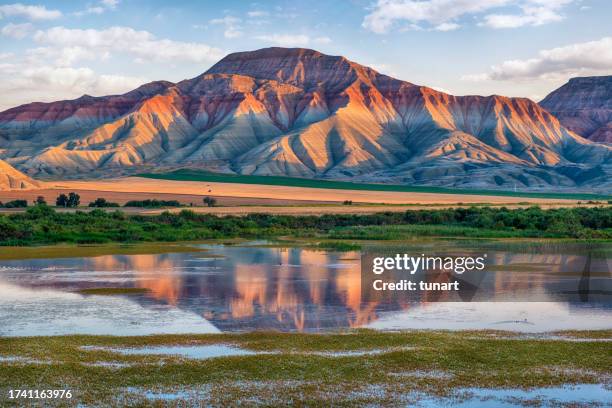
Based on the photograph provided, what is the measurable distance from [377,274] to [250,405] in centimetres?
2170

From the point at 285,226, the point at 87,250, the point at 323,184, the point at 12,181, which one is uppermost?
the point at 12,181

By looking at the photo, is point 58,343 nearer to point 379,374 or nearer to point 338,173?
point 379,374

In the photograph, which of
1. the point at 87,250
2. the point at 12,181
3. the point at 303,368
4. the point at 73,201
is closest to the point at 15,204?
the point at 73,201

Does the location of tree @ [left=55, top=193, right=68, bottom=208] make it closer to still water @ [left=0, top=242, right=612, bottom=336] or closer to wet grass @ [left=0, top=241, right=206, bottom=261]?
wet grass @ [left=0, top=241, right=206, bottom=261]

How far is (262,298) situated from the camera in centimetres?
2878

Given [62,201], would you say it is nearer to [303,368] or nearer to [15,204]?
[15,204]

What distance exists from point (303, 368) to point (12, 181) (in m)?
102

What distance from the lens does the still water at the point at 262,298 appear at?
926 inches

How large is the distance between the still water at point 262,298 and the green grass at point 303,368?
2407 mm

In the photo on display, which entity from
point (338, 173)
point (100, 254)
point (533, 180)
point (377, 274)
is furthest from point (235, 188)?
point (377, 274)

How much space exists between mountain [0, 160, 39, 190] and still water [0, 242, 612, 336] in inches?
2808

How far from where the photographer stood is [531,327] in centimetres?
2295

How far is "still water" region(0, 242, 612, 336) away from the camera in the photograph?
2352 cm

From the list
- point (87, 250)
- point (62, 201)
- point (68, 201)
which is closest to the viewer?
point (87, 250)
